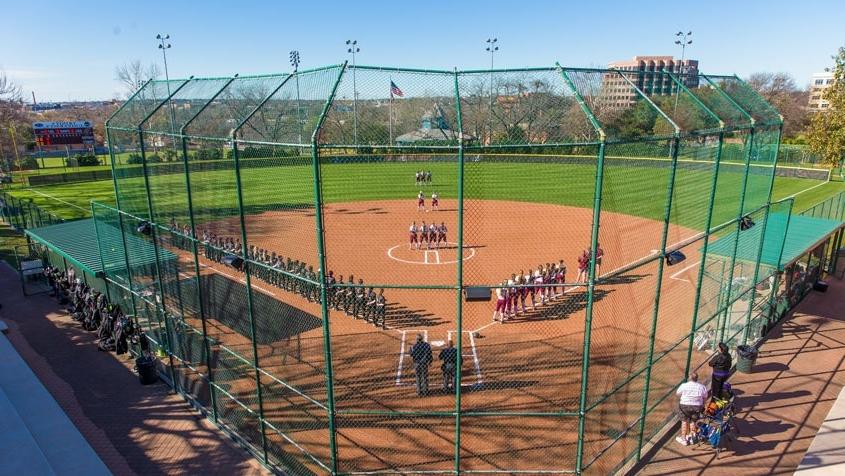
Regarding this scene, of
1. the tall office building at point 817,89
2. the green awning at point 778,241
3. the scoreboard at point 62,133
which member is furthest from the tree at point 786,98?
the scoreboard at point 62,133

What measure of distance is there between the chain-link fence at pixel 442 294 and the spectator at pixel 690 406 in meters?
0.49

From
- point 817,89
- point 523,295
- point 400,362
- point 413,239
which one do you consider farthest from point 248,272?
point 817,89

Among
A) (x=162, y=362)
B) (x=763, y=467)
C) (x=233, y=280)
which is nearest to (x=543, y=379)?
(x=763, y=467)

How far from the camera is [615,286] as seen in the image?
17016mm

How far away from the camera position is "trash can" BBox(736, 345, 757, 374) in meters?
10.9

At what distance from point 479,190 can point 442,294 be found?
9.14 meters

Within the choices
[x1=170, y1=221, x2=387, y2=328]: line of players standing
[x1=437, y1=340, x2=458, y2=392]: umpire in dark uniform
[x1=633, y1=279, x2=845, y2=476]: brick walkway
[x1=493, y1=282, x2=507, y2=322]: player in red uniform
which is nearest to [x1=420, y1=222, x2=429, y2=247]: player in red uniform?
[x1=170, y1=221, x2=387, y2=328]: line of players standing

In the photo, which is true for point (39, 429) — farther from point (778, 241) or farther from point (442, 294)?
point (778, 241)

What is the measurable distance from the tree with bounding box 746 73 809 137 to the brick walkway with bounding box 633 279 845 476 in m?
35.1

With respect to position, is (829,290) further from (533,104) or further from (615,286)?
(533,104)

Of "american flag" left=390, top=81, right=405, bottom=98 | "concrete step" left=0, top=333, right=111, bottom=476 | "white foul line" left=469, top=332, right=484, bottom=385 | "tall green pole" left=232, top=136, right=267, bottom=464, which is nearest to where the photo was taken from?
"american flag" left=390, top=81, right=405, bottom=98

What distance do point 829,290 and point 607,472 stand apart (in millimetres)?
13734

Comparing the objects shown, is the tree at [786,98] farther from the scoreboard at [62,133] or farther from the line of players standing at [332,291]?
the scoreboard at [62,133]

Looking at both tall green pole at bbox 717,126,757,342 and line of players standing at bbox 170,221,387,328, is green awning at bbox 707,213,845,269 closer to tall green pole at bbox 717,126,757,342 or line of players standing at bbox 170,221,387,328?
tall green pole at bbox 717,126,757,342
